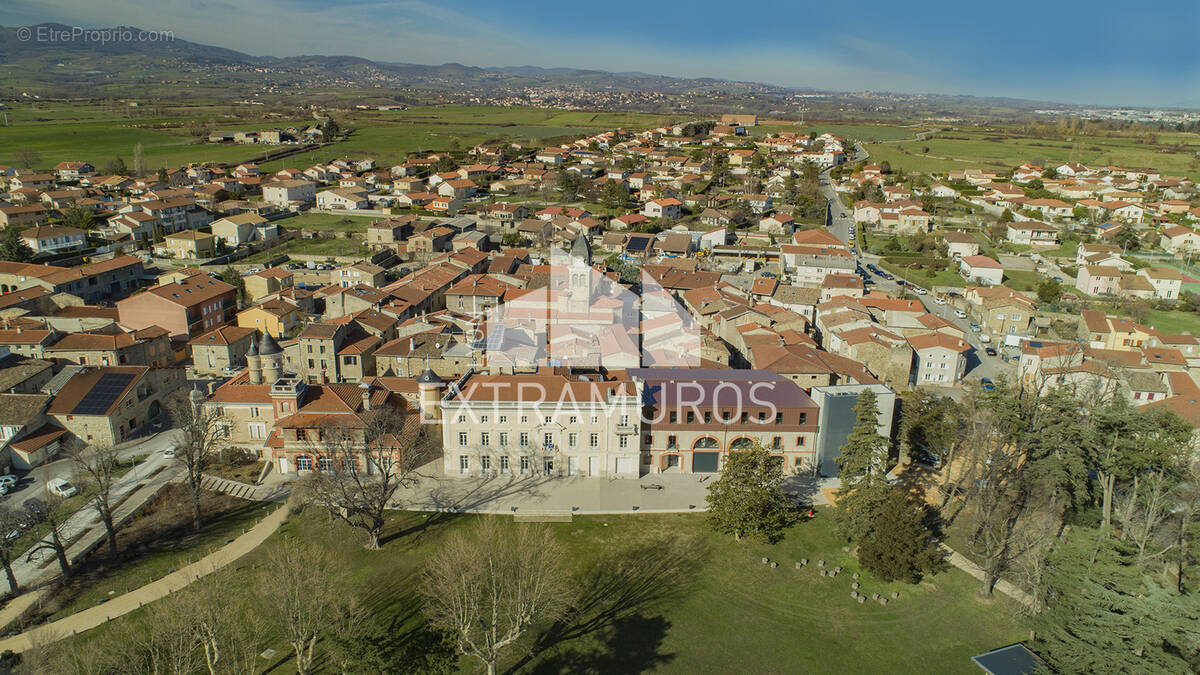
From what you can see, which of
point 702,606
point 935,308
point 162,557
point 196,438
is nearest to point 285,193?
point 196,438

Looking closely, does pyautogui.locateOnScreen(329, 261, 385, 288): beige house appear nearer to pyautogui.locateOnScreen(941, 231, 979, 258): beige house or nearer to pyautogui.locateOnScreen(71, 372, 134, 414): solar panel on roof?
pyautogui.locateOnScreen(71, 372, 134, 414): solar panel on roof

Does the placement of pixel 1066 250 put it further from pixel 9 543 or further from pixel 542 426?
pixel 9 543

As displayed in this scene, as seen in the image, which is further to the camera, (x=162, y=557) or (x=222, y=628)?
(x=162, y=557)

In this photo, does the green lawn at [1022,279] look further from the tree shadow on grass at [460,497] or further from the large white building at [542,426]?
the tree shadow on grass at [460,497]

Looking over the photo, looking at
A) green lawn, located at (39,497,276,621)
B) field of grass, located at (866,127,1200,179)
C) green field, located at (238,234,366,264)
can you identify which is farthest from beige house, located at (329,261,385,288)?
field of grass, located at (866,127,1200,179)

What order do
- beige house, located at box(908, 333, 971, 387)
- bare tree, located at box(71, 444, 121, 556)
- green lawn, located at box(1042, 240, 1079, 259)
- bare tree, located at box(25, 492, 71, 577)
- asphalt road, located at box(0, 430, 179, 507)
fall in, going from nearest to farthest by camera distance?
bare tree, located at box(25, 492, 71, 577), bare tree, located at box(71, 444, 121, 556), asphalt road, located at box(0, 430, 179, 507), beige house, located at box(908, 333, 971, 387), green lawn, located at box(1042, 240, 1079, 259)

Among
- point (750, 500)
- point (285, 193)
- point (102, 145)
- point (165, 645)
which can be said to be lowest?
point (165, 645)

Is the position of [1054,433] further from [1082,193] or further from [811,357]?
[1082,193]
